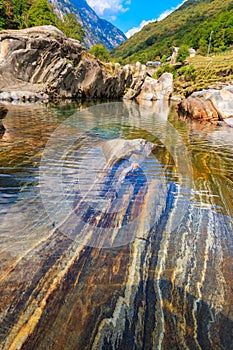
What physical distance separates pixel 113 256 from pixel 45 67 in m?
34.0

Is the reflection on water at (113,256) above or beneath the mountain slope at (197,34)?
beneath

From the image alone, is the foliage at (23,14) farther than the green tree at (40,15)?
No

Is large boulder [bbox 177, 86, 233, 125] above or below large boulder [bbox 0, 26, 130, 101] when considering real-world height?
below

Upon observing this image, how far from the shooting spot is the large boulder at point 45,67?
85.8 ft

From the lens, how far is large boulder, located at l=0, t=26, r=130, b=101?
85.8 ft

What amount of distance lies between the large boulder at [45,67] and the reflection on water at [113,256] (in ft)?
79.5

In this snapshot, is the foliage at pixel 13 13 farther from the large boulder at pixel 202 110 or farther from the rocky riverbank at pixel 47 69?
the large boulder at pixel 202 110

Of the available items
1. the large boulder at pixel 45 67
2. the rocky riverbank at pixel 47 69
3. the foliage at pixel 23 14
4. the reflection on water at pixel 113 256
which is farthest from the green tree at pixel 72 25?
the reflection on water at pixel 113 256

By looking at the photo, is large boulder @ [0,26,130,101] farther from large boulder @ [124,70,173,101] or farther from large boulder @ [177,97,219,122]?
large boulder @ [177,97,219,122]

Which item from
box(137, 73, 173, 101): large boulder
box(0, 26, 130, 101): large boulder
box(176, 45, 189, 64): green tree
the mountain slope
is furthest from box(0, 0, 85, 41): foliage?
the mountain slope

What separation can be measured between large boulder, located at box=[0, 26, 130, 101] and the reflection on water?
79.5 feet

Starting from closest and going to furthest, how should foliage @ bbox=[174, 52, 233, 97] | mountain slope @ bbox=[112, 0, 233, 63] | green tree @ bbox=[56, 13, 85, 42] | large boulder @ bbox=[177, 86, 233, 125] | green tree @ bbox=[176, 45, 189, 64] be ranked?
1. large boulder @ bbox=[177, 86, 233, 125]
2. foliage @ bbox=[174, 52, 233, 97]
3. green tree @ bbox=[56, 13, 85, 42]
4. green tree @ bbox=[176, 45, 189, 64]
5. mountain slope @ bbox=[112, 0, 233, 63]

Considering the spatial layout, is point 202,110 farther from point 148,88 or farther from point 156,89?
point 156,89

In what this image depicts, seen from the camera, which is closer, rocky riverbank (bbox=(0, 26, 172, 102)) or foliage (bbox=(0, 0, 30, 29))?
rocky riverbank (bbox=(0, 26, 172, 102))
